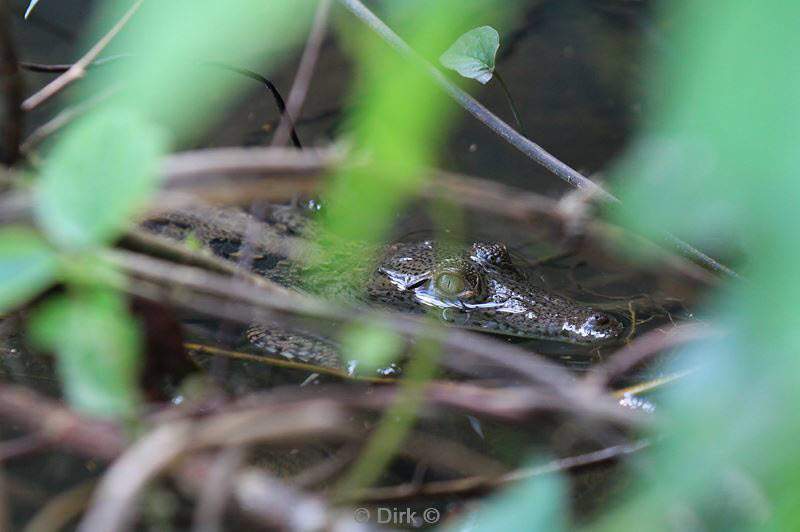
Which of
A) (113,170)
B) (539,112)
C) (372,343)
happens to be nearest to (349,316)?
(372,343)

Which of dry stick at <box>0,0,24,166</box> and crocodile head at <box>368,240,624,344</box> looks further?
crocodile head at <box>368,240,624,344</box>

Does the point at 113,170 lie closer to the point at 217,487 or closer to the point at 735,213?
the point at 217,487

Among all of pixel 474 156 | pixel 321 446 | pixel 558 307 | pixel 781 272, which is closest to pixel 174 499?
pixel 321 446

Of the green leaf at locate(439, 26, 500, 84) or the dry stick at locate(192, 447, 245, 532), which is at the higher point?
the green leaf at locate(439, 26, 500, 84)

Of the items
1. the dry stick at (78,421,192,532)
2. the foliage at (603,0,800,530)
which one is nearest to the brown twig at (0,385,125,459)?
the dry stick at (78,421,192,532)

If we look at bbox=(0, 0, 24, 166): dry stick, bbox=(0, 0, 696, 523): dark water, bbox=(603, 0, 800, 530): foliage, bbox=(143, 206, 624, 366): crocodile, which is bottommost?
bbox=(143, 206, 624, 366): crocodile

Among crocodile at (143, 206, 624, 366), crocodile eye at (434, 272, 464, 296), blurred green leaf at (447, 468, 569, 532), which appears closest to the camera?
blurred green leaf at (447, 468, 569, 532)

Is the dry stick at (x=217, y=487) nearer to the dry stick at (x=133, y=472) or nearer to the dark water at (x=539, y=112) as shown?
the dry stick at (x=133, y=472)

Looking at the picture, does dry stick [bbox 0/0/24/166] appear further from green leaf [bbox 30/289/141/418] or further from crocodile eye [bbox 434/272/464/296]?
crocodile eye [bbox 434/272/464/296]
